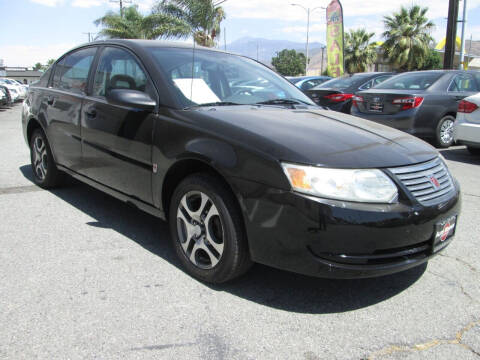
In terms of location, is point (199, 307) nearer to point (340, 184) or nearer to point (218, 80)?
point (340, 184)

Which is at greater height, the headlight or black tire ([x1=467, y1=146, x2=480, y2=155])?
the headlight

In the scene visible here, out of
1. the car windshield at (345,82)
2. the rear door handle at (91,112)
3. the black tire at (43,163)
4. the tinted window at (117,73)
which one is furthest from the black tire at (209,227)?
the car windshield at (345,82)

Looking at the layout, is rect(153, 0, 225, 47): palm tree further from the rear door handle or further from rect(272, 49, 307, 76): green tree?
rect(272, 49, 307, 76): green tree

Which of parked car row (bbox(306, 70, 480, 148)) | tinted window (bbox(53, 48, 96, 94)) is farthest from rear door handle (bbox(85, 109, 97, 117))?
parked car row (bbox(306, 70, 480, 148))

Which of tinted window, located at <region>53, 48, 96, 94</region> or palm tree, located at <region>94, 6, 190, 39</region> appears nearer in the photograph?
tinted window, located at <region>53, 48, 96, 94</region>

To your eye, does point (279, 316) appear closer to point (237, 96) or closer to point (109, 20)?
point (237, 96)

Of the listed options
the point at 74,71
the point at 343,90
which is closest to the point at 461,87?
the point at 343,90

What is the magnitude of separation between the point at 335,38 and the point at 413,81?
1427 cm

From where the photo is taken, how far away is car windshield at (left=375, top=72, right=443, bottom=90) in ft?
28.5

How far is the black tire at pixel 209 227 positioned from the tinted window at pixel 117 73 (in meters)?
0.93

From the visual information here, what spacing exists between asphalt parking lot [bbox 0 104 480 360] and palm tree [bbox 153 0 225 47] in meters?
20.2

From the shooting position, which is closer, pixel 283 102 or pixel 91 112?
pixel 283 102

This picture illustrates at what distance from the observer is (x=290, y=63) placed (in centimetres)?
11200

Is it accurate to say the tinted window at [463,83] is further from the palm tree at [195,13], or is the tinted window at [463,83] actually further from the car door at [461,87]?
the palm tree at [195,13]
